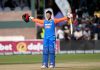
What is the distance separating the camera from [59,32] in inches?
1224

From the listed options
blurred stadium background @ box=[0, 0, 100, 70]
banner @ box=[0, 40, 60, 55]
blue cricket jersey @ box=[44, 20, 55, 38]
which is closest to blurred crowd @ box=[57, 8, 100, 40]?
blurred stadium background @ box=[0, 0, 100, 70]

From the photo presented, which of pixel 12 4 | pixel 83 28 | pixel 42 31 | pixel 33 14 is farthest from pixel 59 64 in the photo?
pixel 12 4

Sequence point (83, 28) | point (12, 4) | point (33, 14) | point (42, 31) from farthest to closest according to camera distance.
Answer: point (12, 4)
point (33, 14)
point (42, 31)
point (83, 28)

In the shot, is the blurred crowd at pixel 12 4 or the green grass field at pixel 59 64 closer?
the green grass field at pixel 59 64

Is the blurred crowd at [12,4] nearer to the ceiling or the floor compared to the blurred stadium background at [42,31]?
Answer: nearer to the ceiling

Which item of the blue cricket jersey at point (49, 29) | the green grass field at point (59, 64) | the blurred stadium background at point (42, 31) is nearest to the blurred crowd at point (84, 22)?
the blurred stadium background at point (42, 31)

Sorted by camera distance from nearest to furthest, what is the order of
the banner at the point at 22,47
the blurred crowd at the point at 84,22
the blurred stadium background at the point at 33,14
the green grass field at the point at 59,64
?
the green grass field at the point at 59,64
the banner at the point at 22,47
the blurred crowd at the point at 84,22
the blurred stadium background at the point at 33,14

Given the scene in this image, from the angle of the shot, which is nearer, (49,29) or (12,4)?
(49,29)

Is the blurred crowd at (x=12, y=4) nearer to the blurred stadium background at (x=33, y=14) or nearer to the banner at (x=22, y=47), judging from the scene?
the blurred stadium background at (x=33, y=14)

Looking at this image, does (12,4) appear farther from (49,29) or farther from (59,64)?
(49,29)

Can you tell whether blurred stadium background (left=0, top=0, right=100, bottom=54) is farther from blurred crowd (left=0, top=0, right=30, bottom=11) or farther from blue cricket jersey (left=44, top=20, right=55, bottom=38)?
blue cricket jersey (left=44, top=20, right=55, bottom=38)

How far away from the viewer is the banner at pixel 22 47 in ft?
94.5

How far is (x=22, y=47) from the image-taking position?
28859 millimetres

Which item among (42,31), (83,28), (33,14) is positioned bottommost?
(42,31)
